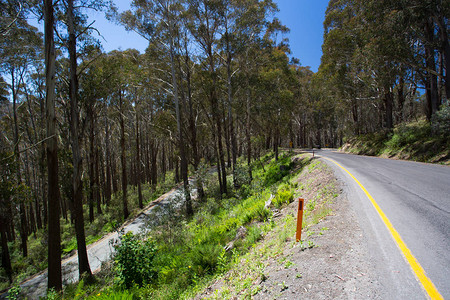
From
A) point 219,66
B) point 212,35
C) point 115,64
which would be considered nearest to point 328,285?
point 115,64

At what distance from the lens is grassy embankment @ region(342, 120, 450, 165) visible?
1255 cm

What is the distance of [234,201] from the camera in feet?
43.2

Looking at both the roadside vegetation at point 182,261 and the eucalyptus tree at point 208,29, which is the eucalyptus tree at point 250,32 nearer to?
the eucalyptus tree at point 208,29

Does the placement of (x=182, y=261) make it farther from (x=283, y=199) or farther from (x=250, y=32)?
(x=250, y=32)

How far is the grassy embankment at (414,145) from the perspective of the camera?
494 inches

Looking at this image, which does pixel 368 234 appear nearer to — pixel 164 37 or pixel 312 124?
pixel 164 37

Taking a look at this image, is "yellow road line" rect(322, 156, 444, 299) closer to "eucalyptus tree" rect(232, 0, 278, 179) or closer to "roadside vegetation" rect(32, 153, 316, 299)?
"roadside vegetation" rect(32, 153, 316, 299)

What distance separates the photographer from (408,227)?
4449 mm

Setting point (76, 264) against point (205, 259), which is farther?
point (76, 264)

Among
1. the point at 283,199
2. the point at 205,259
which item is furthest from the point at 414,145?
the point at 205,259

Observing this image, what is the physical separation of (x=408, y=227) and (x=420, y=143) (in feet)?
45.5

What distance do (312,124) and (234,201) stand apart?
40.7m

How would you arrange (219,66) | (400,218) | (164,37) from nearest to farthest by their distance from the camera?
1. (400,218)
2. (164,37)
3. (219,66)

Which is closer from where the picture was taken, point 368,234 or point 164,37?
point 368,234
